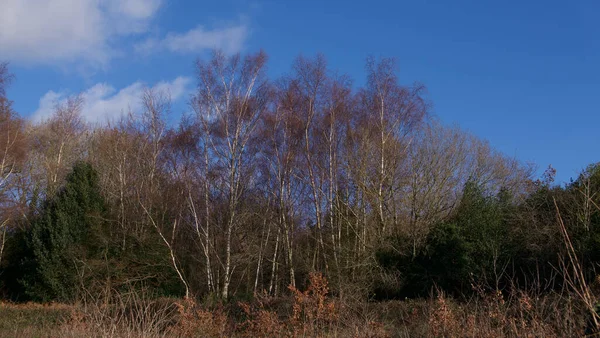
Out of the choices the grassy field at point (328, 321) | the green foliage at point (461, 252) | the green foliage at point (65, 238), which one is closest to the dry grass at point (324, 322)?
the grassy field at point (328, 321)

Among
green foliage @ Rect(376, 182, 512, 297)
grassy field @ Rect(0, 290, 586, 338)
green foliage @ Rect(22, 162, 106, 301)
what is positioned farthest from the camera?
green foliage @ Rect(22, 162, 106, 301)

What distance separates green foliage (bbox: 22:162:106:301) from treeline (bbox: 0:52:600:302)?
0.08 metres

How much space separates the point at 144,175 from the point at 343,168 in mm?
11308

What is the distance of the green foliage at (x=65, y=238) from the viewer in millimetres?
28938

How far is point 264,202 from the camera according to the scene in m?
30.7

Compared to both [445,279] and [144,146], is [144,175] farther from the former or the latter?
[445,279]

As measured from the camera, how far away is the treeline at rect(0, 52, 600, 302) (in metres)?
24.5

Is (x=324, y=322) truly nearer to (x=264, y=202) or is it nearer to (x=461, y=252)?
(x=461, y=252)

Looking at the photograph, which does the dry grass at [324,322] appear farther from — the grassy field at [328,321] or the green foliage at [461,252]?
the green foliage at [461,252]

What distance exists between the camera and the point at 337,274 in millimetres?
24078

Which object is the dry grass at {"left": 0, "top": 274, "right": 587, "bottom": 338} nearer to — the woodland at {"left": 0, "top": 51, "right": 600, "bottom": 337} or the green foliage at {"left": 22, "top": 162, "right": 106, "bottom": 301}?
the woodland at {"left": 0, "top": 51, "right": 600, "bottom": 337}

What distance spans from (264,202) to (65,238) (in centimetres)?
1075

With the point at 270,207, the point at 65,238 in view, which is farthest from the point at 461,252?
the point at 65,238

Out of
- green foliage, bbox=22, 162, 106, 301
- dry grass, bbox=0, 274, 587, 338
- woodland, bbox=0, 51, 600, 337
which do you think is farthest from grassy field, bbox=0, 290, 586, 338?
green foliage, bbox=22, 162, 106, 301
